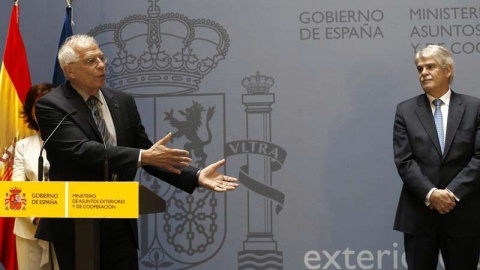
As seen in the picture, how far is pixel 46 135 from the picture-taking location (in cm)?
316

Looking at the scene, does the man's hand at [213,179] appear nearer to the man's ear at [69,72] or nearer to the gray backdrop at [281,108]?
the man's ear at [69,72]

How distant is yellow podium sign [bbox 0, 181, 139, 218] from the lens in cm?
244

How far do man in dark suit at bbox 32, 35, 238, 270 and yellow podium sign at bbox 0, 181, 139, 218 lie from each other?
36cm

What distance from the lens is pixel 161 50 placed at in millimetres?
4766

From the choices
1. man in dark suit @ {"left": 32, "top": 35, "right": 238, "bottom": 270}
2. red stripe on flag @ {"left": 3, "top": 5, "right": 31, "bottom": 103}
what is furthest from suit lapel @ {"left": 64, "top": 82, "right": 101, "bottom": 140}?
red stripe on flag @ {"left": 3, "top": 5, "right": 31, "bottom": 103}

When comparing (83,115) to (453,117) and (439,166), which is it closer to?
(439,166)

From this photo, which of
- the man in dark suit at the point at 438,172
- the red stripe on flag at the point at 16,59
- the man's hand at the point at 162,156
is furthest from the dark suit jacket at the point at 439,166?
the red stripe on flag at the point at 16,59

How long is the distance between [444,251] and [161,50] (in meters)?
2.32

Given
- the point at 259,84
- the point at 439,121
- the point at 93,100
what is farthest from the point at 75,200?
the point at 259,84

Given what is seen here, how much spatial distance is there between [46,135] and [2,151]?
4.25ft

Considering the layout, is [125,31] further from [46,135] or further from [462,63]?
[462,63]

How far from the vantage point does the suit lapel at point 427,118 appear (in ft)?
12.1

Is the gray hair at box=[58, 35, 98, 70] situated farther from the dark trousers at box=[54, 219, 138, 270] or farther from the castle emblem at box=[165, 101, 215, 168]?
the castle emblem at box=[165, 101, 215, 168]

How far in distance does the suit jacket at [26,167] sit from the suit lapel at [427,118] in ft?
6.96
